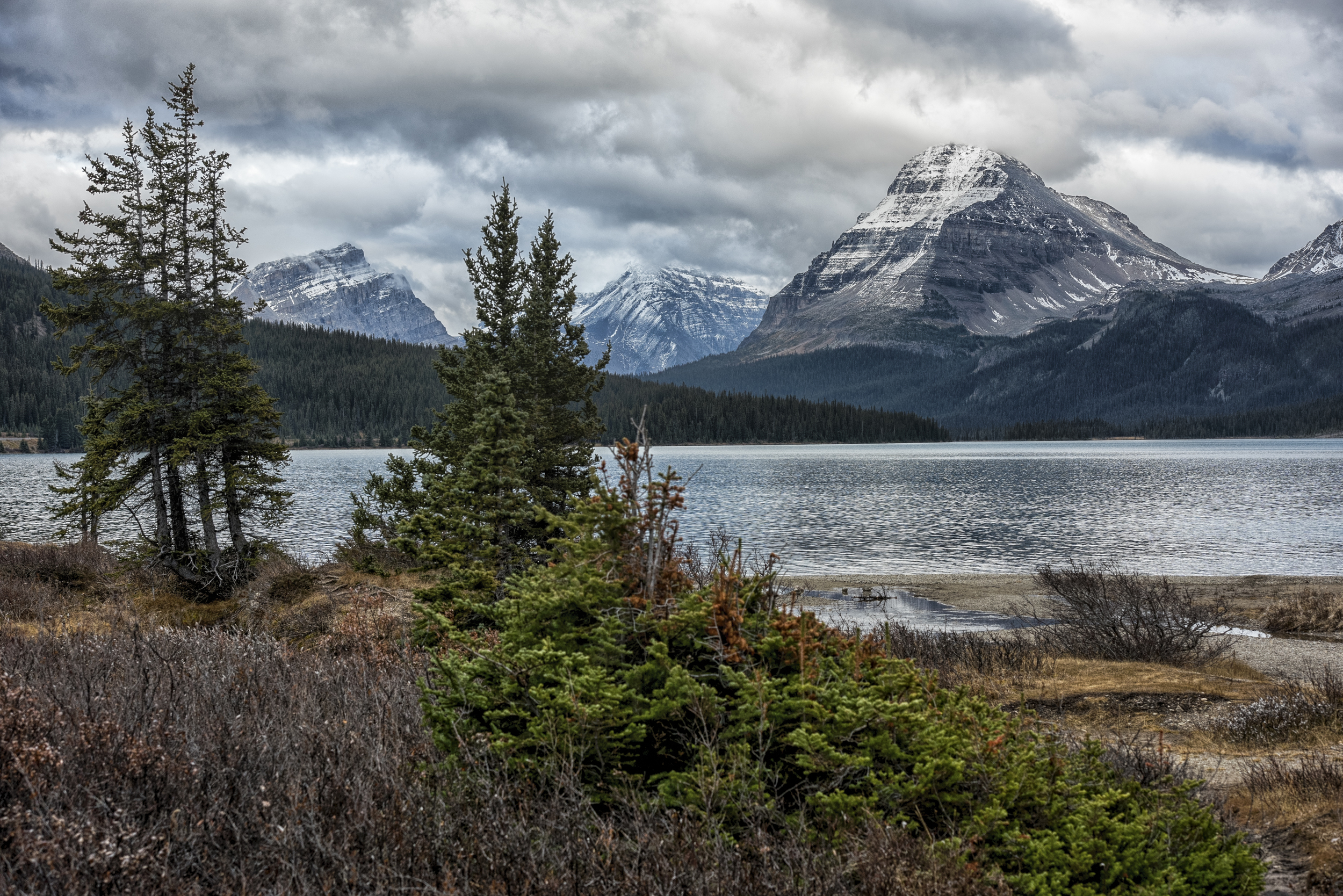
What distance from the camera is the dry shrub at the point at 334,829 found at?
341 cm

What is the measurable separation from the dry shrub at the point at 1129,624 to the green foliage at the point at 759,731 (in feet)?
42.6

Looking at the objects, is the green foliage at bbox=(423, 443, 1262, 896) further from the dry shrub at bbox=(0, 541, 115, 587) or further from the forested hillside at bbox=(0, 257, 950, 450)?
the forested hillside at bbox=(0, 257, 950, 450)

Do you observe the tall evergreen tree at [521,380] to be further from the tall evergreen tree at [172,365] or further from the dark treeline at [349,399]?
the dark treeline at [349,399]

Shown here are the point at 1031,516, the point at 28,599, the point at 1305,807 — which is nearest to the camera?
the point at 1305,807

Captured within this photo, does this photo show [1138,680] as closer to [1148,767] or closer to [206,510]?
[1148,767]

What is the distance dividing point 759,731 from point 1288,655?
64.1ft

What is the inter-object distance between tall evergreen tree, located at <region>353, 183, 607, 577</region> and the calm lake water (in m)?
3.78

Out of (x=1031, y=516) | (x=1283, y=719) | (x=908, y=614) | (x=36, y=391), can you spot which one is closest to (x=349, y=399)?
(x=36, y=391)

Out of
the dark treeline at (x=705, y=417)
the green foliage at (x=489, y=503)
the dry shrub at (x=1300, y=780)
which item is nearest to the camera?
the dry shrub at (x=1300, y=780)

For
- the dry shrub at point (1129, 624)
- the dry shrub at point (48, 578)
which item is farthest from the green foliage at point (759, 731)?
the dry shrub at point (48, 578)

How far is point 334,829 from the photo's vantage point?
3.83 metres

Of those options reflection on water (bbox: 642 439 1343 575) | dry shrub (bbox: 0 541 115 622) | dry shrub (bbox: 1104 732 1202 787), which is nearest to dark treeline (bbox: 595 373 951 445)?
reflection on water (bbox: 642 439 1343 575)

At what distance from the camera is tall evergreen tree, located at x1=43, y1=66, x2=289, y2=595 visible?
67.4 feet

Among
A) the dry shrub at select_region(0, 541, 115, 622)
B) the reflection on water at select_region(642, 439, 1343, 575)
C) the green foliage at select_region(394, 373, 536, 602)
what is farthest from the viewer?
the reflection on water at select_region(642, 439, 1343, 575)
